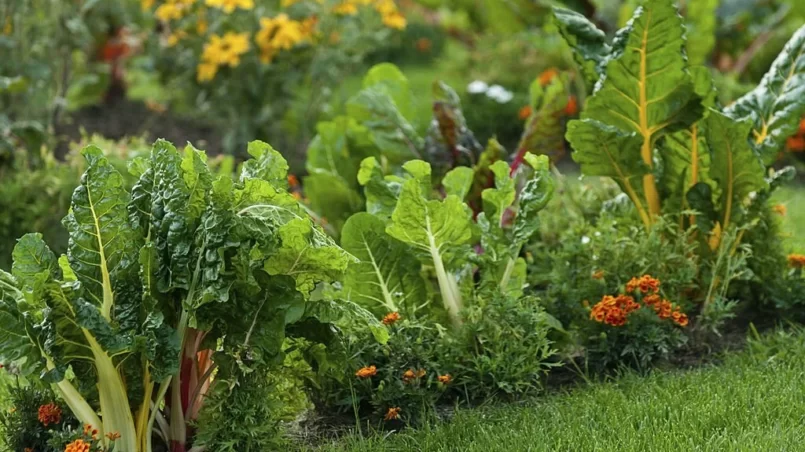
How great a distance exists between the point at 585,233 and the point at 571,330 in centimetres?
61

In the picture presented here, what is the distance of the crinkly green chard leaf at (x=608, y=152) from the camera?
361cm

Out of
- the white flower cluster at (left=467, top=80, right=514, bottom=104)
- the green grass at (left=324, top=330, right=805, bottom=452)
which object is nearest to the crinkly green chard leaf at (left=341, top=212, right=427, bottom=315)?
the green grass at (left=324, top=330, right=805, bottom=452)

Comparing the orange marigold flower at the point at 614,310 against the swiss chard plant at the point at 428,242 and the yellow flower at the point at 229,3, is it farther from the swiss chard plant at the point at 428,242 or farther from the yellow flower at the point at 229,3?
the yellow flower at the point at 229,3

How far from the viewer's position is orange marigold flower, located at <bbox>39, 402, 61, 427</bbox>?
2.89 meters

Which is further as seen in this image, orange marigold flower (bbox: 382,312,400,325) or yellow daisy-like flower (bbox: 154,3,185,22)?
yellow daisy-like flower (bbox: 154,3,185,22)

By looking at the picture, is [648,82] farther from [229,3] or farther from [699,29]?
[699,29]

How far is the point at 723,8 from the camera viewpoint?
7.82m

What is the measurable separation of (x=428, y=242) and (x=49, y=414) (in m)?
1.22

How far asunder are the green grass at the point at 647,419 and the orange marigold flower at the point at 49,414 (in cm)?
75

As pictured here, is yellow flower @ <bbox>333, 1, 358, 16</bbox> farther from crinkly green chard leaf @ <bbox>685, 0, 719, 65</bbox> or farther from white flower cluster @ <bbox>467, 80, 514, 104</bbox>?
crinkly green chard leaf @ <bbox>685, 0, 719, 65</bbox>

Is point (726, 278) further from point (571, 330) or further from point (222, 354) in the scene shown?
point (222, 354)

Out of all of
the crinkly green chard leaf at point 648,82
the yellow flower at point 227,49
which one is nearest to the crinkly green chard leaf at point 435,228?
the crinkly green chard leaf at point 648,82

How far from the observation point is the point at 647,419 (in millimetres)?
2969

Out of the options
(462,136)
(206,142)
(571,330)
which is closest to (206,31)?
(206,142)
